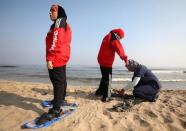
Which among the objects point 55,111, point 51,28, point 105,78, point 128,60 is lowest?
point 55,111

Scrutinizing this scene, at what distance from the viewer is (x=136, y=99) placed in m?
5.04

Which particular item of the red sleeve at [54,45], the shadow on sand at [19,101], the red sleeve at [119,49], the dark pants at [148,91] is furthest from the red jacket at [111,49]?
the shadow on sand at [19,101]

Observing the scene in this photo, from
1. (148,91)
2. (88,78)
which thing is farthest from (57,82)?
(88,78)

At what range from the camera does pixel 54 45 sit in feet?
11.2

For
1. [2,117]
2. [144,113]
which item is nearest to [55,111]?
[2,117]

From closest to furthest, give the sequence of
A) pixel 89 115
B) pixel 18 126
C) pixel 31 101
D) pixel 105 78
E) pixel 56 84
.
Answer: pixel 18 126 → pixel 56 84 → pixel 89 115 → pixel 31 101 → pixel 105 78

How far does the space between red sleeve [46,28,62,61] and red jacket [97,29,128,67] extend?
6.17ft

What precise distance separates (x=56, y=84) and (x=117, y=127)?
138 centimetres

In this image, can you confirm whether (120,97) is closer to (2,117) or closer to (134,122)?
(134,122)

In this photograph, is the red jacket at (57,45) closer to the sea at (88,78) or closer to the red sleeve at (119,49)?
the red sleeve at (119,49)

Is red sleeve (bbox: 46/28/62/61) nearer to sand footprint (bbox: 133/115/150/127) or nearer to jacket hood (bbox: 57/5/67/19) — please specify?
jacket hood (bbox: 57/5/67/19)

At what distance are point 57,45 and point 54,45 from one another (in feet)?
0.20

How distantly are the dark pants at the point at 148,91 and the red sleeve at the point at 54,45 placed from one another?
251 cm

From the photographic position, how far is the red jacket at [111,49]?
4887 millimetres
